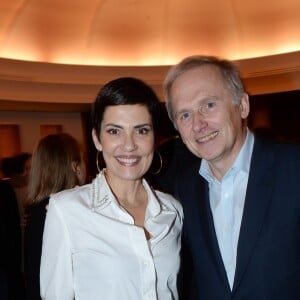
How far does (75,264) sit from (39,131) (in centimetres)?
566

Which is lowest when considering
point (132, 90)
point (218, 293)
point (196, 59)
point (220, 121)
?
point (218, 293)

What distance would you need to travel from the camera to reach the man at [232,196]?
1549 millimetres

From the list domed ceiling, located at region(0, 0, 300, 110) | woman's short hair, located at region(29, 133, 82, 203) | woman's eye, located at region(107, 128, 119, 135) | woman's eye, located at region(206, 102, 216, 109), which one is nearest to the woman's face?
woman's eye, located at region(107, 128, 119, 135)

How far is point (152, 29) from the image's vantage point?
7.34 meters

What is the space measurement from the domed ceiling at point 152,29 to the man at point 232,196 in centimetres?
532

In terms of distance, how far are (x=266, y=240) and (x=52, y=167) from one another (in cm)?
158

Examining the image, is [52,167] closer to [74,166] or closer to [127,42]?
[74,166]

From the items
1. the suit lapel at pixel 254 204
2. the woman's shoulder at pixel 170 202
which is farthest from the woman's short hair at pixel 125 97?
the suit lapel at pixel 254 204

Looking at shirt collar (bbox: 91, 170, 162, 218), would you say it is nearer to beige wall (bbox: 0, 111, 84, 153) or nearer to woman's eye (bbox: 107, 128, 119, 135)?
woman's eye (bbox: 107, 128, 119, 135)

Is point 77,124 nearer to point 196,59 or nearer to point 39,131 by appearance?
point 39,131

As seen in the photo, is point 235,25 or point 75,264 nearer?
point 75,264

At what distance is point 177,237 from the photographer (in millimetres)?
1770

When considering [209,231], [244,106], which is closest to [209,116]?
[244,106]

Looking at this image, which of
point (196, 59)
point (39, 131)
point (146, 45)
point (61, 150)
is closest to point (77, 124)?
point (39, 131)
